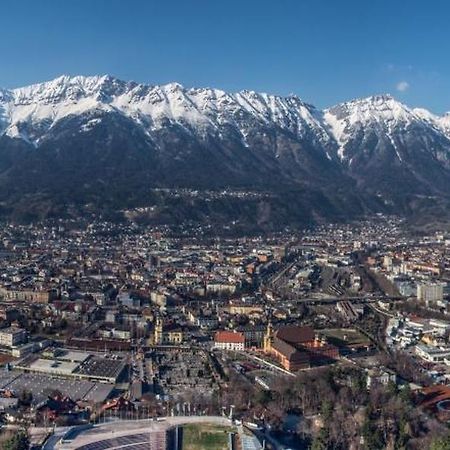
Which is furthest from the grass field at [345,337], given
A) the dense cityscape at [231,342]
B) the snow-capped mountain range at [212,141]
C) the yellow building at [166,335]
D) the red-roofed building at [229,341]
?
the snow-capped mountain range at [212,141]

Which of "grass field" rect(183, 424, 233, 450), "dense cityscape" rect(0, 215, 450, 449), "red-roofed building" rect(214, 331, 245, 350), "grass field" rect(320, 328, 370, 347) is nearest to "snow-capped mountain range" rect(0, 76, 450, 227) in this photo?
"dense cityscape" rect(0, 215, 450, 449)

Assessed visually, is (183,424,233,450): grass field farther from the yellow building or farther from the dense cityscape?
the yellow building

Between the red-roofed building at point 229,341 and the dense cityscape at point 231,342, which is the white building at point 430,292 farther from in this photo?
the red-roofed building at point 229,341

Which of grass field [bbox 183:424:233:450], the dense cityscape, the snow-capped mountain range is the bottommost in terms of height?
grass field [bbox 183:424:233:450]

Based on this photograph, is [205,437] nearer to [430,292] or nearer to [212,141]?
[430,292]

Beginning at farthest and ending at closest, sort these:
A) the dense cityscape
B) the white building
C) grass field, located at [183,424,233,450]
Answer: the white building, the dense cityscape, grass field, located at [183,424,233,450]
